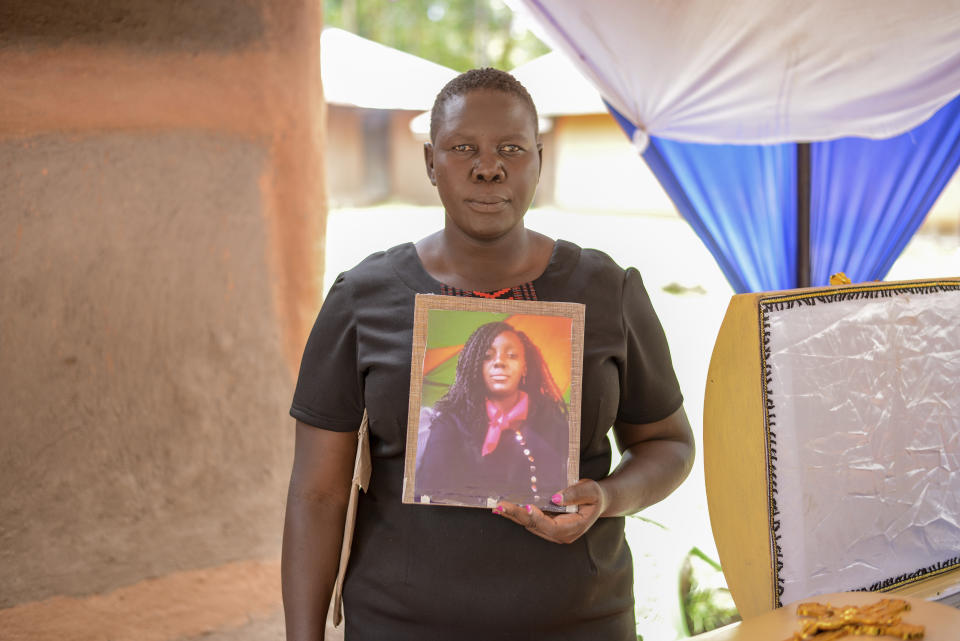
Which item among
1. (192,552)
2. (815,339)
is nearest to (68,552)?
(192,552)

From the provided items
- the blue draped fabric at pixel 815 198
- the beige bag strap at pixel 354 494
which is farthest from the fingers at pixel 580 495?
the blue draped fabric at pixel 815 198

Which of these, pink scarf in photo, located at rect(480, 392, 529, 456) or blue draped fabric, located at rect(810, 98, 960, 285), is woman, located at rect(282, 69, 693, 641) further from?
blue draped fabric, located at rect(810, 98, 960, 285)

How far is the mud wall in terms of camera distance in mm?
3199

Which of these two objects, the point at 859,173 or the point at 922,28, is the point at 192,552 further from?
the point at 922,28

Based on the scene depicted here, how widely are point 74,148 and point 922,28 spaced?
2.94 meters

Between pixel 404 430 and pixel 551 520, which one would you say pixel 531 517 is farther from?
pixel 404 430

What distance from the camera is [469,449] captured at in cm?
153

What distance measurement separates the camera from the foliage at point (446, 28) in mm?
24906

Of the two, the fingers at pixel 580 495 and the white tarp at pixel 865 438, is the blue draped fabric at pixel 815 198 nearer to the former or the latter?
the white tarp at pixel 865 438

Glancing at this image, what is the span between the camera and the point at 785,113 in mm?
2846

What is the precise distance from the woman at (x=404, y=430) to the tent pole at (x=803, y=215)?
6.11 feet

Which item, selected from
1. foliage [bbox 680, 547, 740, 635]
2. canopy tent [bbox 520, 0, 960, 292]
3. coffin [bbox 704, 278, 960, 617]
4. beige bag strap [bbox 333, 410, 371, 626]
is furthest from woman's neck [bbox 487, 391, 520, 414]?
foliage [bbox 680, 547, 740, 635]

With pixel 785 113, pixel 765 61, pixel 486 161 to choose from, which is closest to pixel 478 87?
pixel 486 161

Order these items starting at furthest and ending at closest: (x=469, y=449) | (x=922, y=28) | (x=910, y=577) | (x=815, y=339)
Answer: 1. (x=922, y=28)
2. (x=910, y=577)
3. (x=815, y=339)
4. (x=469, y=449)
